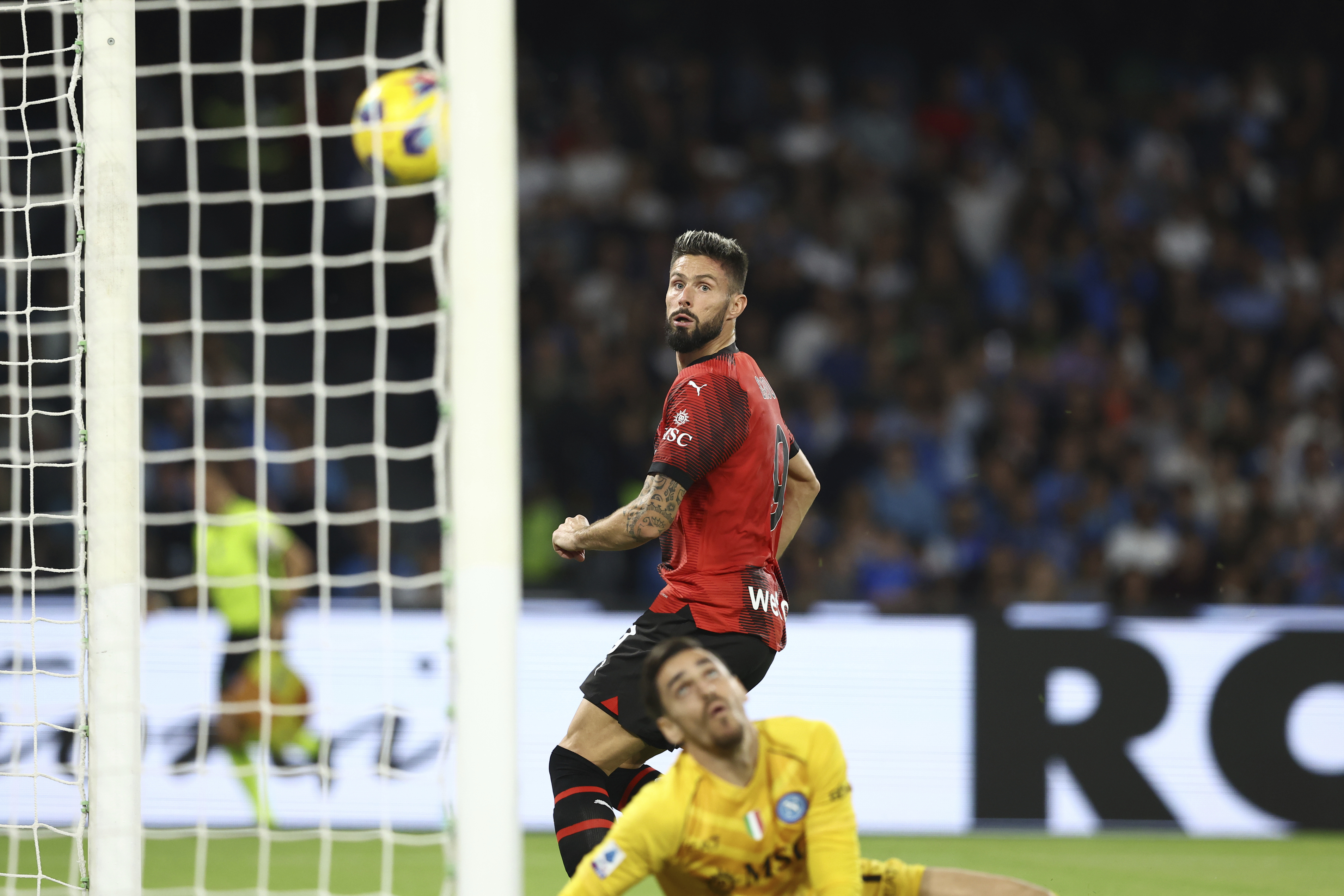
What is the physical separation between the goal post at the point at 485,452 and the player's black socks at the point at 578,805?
698 millimetres

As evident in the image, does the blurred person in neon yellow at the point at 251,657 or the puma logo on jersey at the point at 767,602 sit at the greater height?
the puma logo on jersey at the point at 767,602

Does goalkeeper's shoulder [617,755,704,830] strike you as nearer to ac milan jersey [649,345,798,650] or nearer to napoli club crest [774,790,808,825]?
napoli club crest [774,790,808,825]

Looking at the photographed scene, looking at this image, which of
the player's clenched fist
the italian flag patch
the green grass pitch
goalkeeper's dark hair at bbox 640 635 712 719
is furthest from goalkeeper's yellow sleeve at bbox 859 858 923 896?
the green grass pitch

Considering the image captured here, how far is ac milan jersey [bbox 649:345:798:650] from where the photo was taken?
386cm

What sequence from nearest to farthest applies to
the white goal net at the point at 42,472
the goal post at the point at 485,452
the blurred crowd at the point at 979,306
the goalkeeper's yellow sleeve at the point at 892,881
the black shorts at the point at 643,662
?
1. the goal post at the point at 485,452
2. the goalkeeper's yellow sleeve at the point at 892,881
3. the black shorts at the point at 643,662
4. the white goal net at the point at 42,472
5. the blurred crowd at the point at 979,306

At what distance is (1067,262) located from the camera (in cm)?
1045

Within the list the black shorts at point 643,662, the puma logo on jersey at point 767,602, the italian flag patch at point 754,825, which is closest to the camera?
the italian flag patch at point 754,825

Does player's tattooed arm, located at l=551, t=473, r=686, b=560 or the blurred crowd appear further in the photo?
the blurred crowd

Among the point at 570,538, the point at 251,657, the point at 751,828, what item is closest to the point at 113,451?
the point at 570,538

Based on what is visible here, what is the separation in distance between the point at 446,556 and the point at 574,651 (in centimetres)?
420

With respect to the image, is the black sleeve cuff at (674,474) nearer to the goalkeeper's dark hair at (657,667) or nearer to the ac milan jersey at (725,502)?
the ac milan jersey at (725,502)

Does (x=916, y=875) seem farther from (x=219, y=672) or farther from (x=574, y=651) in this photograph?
(x=219, y=672)

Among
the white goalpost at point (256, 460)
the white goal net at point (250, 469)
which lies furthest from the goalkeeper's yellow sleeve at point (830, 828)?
the white goal net at point (250, 469)

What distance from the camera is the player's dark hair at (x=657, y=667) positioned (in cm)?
344
